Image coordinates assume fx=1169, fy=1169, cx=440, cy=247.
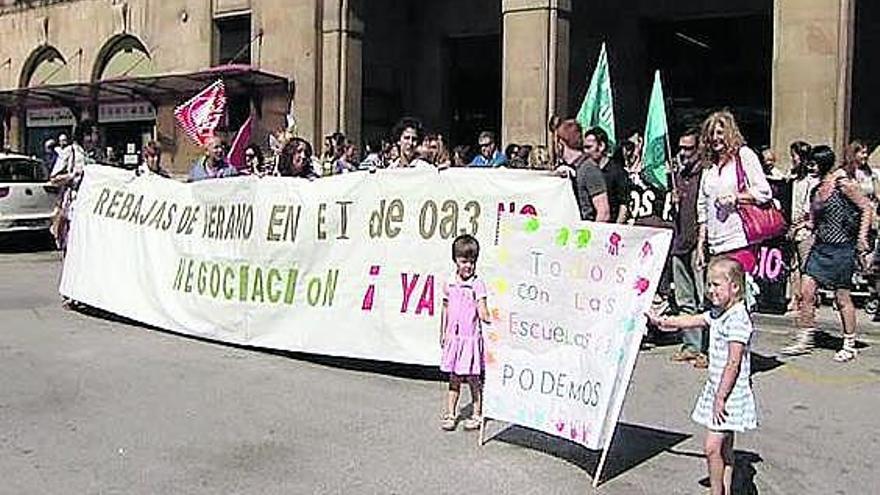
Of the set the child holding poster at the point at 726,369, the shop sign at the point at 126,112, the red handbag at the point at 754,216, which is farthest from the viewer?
the shop sign at the point at 126,112

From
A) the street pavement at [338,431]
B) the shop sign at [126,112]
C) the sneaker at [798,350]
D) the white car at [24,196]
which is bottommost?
the street pavement at [338,431]

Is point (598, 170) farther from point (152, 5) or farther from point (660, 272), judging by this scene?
point (152, 5)

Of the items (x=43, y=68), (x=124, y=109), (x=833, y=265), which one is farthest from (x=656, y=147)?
(x=43, y=68)

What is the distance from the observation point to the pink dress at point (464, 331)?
6988 mm

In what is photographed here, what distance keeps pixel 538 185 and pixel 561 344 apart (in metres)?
2.12

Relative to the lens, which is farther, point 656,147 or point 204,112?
point 204,112

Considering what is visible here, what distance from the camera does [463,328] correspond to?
7016 mm

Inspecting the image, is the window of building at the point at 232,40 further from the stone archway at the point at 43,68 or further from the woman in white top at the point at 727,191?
the woman in white top at the point at 727,191

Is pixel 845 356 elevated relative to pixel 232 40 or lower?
lower

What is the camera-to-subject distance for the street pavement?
5.93 m

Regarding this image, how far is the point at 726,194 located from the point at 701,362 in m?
1.53

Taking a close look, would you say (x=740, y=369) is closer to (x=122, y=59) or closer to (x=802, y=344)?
(x=802, y=344)

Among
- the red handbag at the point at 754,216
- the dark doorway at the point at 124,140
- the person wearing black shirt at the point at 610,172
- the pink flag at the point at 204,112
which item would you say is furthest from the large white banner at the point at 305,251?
the dark doorway at the point at 124,140

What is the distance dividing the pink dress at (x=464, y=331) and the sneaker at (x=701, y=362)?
2.74 m
